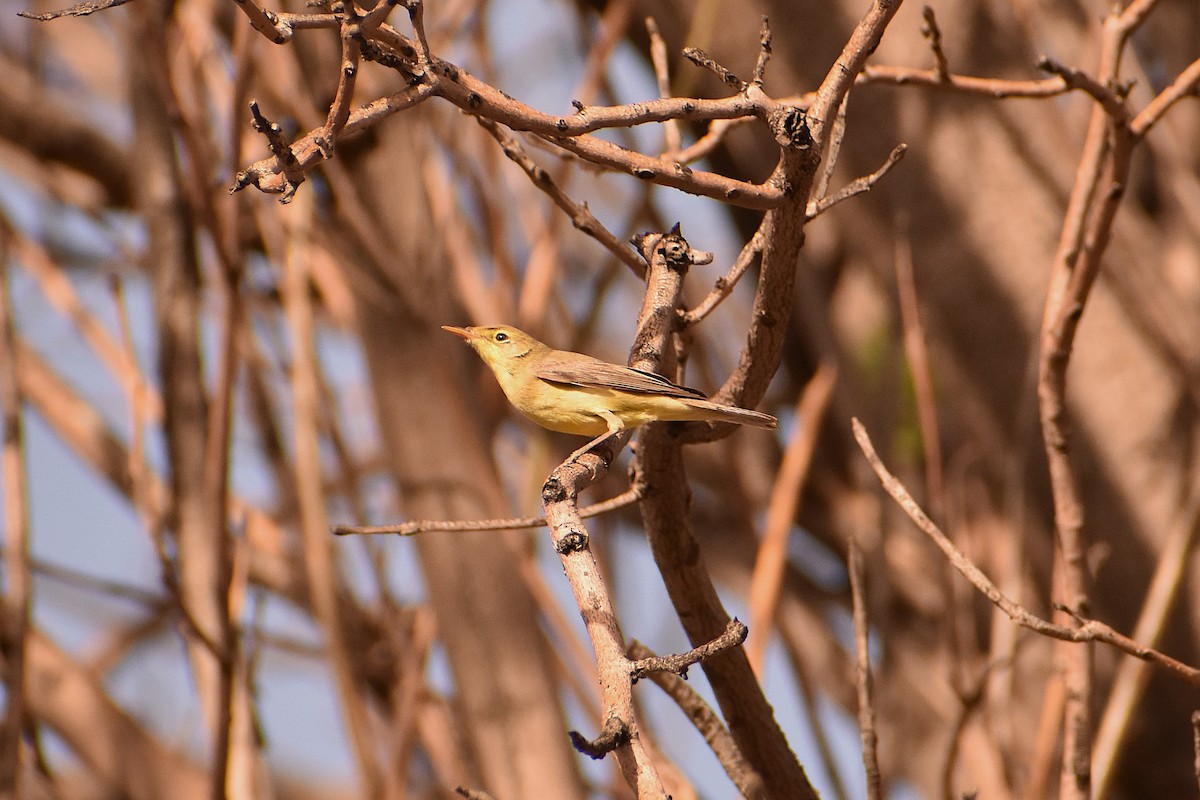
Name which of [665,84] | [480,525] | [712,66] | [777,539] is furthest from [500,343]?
[712,66]

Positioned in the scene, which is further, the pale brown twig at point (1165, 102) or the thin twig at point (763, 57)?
the pale brown twig at point (1165, 102)

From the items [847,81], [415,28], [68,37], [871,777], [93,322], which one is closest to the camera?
[415,28]

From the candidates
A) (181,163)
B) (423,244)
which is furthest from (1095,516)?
(181,163)

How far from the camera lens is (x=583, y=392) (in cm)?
300

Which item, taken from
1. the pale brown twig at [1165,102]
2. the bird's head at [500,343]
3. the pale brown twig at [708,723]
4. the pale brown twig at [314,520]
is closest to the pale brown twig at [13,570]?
the pale brown twig at [314,520]

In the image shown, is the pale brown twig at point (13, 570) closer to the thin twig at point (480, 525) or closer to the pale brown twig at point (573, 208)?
the thin twig at point (480, 525)

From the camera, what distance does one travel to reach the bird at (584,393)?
2.31 meters

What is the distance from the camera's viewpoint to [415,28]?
1411 millimetres

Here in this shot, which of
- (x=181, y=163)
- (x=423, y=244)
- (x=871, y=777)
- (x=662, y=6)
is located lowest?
(x=871, y=777)

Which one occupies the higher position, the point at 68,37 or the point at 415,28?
the point at 68,37

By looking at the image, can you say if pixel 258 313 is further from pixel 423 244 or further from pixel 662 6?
pixel 662 6

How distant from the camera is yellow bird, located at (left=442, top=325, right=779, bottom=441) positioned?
2.31 meters

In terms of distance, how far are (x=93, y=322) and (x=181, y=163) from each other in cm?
71

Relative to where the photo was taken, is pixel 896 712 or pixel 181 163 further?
pixel 896 712
